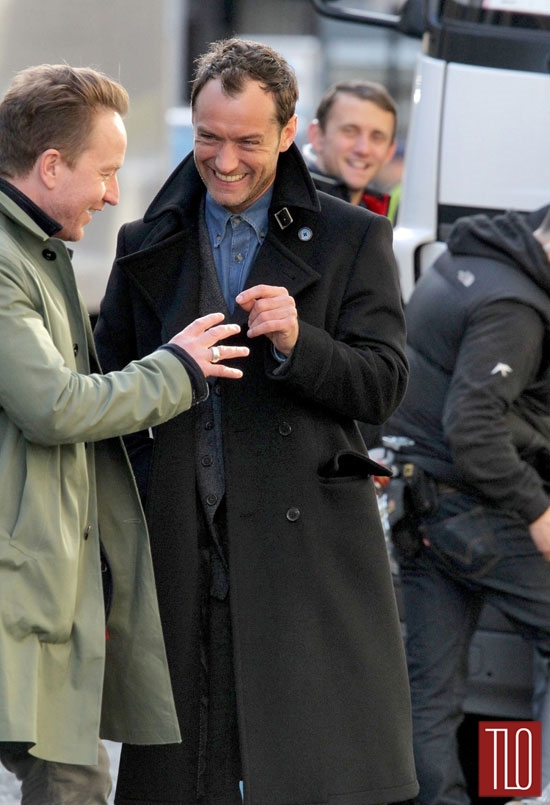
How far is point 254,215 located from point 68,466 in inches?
27.3

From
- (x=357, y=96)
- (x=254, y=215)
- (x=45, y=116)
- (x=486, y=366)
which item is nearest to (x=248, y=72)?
(x=254, y=215)

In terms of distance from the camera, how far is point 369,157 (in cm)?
537

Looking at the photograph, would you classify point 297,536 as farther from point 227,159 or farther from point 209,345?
point 227,159

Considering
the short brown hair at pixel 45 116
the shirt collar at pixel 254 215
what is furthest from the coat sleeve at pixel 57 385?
the shirt collar at pixel 254 215

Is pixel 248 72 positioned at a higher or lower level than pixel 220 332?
higher

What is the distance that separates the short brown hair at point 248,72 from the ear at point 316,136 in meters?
2.62

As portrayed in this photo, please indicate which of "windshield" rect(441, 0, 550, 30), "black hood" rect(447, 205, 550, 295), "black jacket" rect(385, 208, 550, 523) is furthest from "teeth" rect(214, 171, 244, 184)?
"windshield" rect(441, 0, 550, 30)

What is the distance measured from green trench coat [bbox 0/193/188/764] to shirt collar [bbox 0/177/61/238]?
0.06 feet

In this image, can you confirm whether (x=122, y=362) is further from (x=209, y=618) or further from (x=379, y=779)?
(x=379, y=779)

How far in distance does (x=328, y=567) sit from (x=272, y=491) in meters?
0.19

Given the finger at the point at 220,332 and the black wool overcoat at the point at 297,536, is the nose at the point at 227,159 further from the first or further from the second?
the finger at the point at 220,332

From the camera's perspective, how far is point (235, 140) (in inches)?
110

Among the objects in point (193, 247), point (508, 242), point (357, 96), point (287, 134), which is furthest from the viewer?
point (357, 96)

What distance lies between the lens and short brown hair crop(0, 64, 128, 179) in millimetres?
2629
